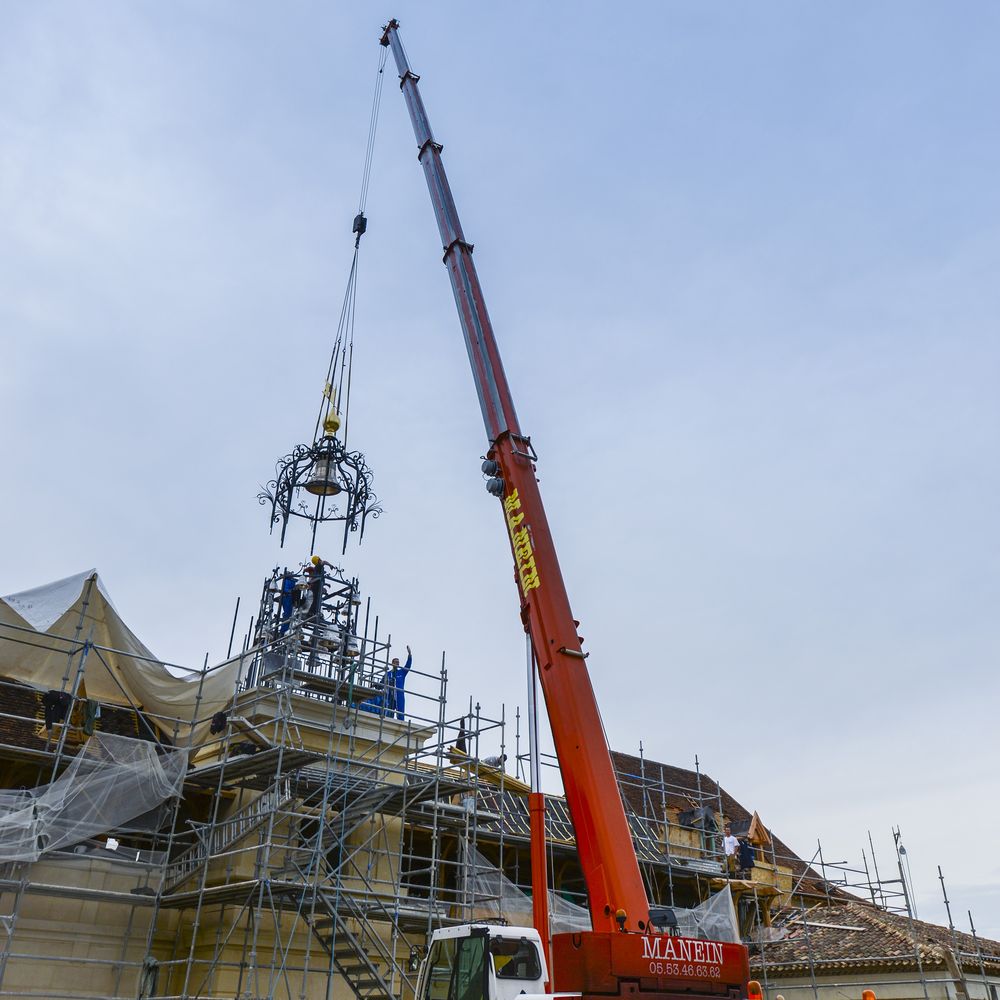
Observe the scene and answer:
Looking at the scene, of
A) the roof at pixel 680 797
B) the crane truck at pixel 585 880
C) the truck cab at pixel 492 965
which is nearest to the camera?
the crane truck at pixel 585 880

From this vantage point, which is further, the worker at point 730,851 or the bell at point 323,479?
the worker at point 730,851

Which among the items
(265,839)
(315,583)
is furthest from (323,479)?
(265,839)

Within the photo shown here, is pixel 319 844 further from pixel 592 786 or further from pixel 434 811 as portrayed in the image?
pixel 592 786

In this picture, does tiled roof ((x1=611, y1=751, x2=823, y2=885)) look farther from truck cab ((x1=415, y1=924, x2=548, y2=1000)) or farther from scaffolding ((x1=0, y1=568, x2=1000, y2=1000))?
truck cab ((x1=415, y1=924, x2=548, y2=1000))

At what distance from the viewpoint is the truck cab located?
11531 millimetres

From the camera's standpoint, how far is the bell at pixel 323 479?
21.8 metres

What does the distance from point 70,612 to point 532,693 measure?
10.0 m

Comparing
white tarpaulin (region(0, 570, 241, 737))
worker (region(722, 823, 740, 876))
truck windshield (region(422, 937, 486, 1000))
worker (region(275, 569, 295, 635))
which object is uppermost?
worker (region(275, 569, 295, 635))

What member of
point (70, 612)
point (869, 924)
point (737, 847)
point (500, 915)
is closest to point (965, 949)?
point (869, 924)

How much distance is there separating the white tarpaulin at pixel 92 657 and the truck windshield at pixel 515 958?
894 cm

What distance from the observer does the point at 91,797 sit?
1600 cm

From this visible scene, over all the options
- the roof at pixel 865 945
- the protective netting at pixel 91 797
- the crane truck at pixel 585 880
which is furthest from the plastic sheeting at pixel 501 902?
the roof at pixel 865 945

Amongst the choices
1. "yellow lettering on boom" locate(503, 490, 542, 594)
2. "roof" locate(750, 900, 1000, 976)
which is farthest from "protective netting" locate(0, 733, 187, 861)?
"roof" locate(750, 900, 1000, 976)

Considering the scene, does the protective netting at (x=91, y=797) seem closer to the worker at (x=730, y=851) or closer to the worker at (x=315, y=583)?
the worker at (x=315, y=583)
